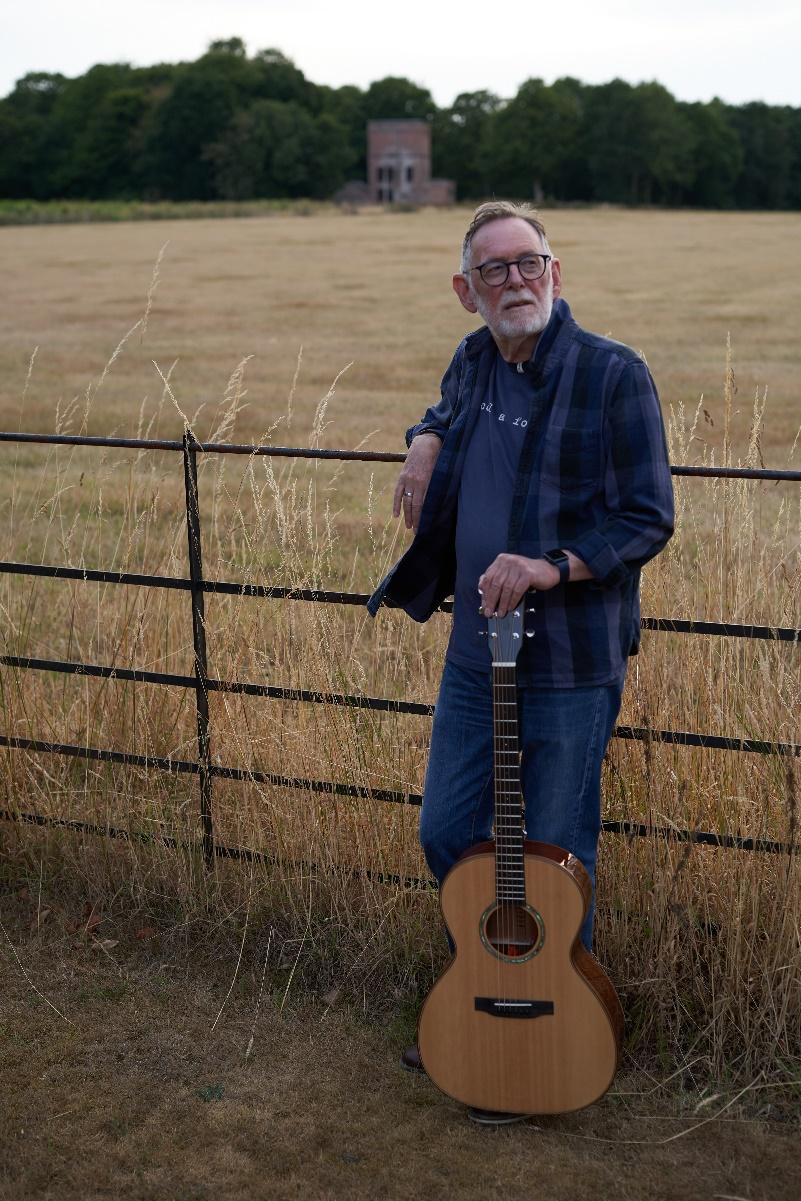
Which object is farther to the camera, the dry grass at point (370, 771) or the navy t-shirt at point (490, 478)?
the dry grass at point (370, 771)

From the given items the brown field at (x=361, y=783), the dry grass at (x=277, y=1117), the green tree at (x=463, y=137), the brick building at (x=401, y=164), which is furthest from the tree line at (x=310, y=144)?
the dry grass at (x=277, y=1117)

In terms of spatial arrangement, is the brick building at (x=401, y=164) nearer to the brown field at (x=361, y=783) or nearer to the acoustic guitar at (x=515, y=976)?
the brown field at (x=361, y=783)

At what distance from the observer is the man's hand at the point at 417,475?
10.9 feet

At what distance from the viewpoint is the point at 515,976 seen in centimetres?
321

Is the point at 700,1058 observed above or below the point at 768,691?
below

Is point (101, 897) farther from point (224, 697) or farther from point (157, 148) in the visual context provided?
point (157, 148)

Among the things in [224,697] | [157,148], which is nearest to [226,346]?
[224,697]

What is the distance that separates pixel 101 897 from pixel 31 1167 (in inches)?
51.1

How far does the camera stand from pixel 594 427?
3049 millimetres

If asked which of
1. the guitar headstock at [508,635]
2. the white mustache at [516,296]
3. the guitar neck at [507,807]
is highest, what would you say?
the white mustache at [516,296]

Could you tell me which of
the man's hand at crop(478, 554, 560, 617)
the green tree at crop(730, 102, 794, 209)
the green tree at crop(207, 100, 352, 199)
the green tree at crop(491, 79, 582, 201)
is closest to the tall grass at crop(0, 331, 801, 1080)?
the man's hand at crop(478, 554, 560, 617)

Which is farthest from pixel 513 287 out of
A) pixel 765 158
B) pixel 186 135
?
pixel 765 158

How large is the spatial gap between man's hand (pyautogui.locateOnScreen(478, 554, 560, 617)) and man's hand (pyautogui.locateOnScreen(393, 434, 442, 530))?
Answer: 0.38 metres

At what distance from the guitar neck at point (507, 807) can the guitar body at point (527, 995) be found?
3cm
